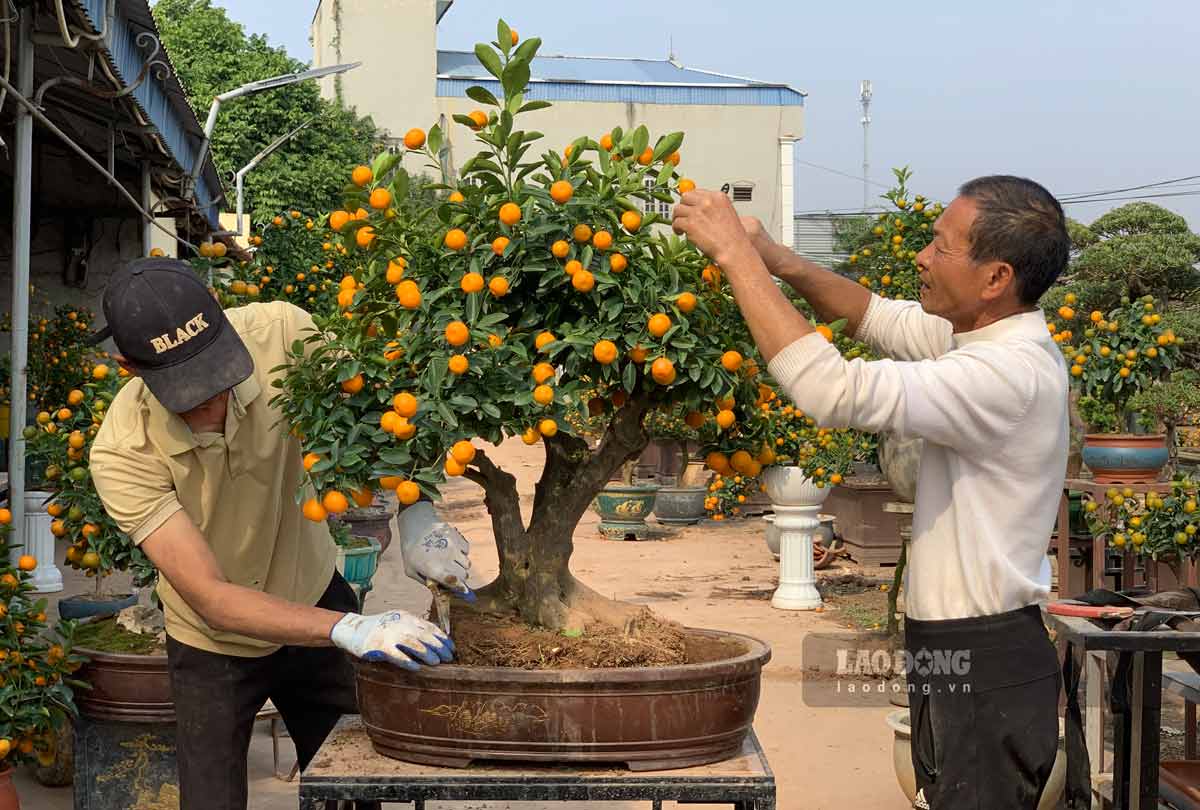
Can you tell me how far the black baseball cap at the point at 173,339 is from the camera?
242 cm

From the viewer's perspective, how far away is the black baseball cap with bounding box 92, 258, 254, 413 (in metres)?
Answer: 2.42

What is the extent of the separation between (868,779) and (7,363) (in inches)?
239

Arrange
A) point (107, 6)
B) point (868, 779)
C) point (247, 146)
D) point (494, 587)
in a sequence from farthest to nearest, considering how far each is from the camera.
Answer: point (247, 146) < point (868, 779) < point (107, 6) < point (494, 587)

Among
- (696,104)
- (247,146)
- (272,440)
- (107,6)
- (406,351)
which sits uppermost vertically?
(696,104)

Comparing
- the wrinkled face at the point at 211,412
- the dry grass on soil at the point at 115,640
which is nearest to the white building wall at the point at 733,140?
the dry grass on soil at the point at 115,640

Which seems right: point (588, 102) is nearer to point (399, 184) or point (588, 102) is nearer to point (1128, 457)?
point (1128, 457)

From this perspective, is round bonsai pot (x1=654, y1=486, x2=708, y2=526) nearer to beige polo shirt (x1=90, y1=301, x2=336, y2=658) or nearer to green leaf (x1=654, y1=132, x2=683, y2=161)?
beige polo shirt (x1=90, y1=301, x2=336, y2=658)

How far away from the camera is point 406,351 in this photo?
2234 millimetres

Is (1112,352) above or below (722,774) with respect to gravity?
above

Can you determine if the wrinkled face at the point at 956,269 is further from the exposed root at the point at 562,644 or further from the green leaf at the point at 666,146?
the exposed root at the point at 562,644

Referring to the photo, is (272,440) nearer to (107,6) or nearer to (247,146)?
(107,6)

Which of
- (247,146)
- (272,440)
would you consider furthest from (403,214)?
(247,146)

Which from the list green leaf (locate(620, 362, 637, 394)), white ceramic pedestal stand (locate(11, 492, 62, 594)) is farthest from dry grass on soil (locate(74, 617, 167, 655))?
white ceramic pedestal stand (locate(11, 492, 62, 594))

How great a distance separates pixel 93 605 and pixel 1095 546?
488cm
